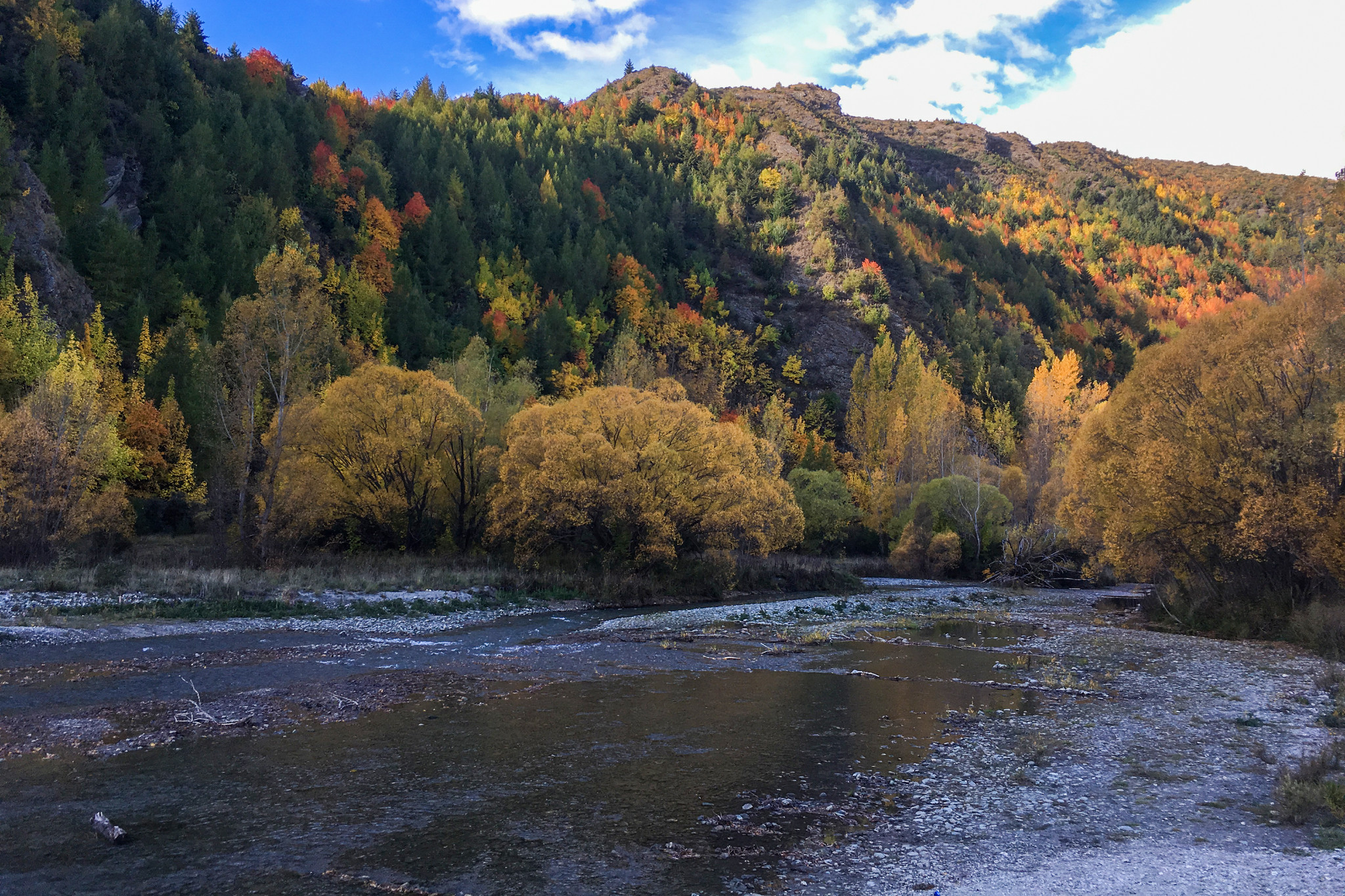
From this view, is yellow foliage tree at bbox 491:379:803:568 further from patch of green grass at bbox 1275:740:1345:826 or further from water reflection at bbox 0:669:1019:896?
patch of green grass at bbox 1275:740:1345:826

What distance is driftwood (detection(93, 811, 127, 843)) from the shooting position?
9062 millimetres

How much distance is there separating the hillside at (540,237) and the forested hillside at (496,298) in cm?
54

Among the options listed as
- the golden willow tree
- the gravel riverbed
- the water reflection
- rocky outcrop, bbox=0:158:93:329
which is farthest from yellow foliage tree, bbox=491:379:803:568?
rocky outcrop, bbox=0:158:93:329

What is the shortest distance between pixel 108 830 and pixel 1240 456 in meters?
33.7

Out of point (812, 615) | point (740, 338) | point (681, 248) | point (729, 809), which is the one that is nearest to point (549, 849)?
point (729, 809)

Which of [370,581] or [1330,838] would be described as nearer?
[1330,838]

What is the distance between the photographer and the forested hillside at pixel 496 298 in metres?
45.3

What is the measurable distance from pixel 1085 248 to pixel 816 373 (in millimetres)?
113886

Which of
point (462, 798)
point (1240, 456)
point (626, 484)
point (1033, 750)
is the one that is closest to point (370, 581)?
point (626, 484)

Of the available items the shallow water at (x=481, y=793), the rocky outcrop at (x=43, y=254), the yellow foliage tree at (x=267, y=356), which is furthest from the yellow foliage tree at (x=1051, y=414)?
the rocky outcrop at (x=43, y=254)

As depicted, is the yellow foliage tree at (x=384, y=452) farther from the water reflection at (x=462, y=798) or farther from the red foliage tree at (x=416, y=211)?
the red foliage tree at (x=416, y=211)

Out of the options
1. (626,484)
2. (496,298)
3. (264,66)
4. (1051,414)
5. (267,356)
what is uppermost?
(264,66)

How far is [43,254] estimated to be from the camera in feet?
206

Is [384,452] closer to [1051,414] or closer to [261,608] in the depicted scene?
[261,608]
